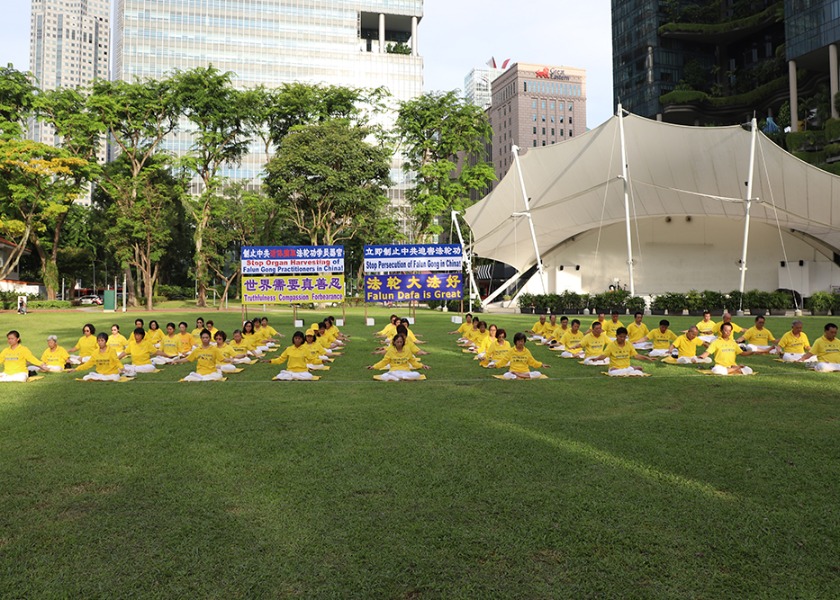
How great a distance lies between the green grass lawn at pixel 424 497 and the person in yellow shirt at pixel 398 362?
1.94 metres

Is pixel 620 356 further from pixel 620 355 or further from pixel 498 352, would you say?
pixel 498 352

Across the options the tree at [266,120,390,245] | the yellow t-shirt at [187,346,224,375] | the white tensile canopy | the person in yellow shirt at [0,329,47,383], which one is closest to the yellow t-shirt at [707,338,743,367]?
the yellow t-shirt at [187,346,224,375]

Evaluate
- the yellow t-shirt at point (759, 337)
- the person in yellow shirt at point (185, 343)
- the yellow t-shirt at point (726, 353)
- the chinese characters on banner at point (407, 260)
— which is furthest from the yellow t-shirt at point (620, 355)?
the chinese characters on banner at point (407, 260)

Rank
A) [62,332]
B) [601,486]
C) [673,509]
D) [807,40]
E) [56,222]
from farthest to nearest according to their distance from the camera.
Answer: [807,40], [56,222], [62,332], [601,486], [673,509]

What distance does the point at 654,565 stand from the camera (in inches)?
129

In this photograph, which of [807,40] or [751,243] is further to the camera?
[807,40]

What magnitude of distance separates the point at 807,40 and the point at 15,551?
61.9 metres

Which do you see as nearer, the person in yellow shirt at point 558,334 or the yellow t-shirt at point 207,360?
the yellow t-shirt at point 207,360

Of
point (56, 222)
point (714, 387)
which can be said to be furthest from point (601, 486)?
point (56, 222)

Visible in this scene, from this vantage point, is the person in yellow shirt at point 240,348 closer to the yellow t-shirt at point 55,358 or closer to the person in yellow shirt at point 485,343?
the yellow t-shirt at point 55,358

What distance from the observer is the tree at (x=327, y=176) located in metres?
38.4

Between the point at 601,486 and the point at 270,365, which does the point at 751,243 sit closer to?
the point at 270,365

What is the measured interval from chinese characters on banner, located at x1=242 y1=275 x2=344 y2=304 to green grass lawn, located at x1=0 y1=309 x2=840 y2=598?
42.5 feet

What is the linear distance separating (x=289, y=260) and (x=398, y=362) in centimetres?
1190
